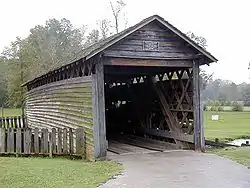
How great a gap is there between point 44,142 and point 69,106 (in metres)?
2.73

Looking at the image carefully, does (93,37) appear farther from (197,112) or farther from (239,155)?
(239,155)

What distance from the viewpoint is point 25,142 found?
14961mm

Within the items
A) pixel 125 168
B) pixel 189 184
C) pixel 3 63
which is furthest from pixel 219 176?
pixel 3 63

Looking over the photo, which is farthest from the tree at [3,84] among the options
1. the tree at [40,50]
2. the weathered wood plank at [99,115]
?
the weathered wood plank at [99,115]

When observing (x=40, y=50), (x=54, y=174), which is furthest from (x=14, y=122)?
(x=54, y=174)

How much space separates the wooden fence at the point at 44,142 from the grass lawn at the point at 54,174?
169cm

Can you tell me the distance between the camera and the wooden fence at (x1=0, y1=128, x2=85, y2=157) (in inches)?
571

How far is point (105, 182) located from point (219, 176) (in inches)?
115

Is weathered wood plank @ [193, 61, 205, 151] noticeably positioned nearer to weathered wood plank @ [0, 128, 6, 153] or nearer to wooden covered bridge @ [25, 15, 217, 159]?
wooden covered bridge @ [25, 15, 217, 159]

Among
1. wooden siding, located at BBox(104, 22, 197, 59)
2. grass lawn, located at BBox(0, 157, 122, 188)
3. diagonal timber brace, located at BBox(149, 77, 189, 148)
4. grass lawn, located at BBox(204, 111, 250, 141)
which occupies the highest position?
wooden siding, located at BBox(104, 22, 197, 59)

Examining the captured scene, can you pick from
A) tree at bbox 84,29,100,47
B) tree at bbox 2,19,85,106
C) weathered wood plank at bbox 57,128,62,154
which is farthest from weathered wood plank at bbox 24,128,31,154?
tree at bbox 84,29,100,47

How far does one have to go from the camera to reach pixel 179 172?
11.0 m

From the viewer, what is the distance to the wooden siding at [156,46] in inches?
577

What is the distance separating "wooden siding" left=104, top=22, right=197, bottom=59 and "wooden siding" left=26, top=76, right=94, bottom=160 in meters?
1.67
